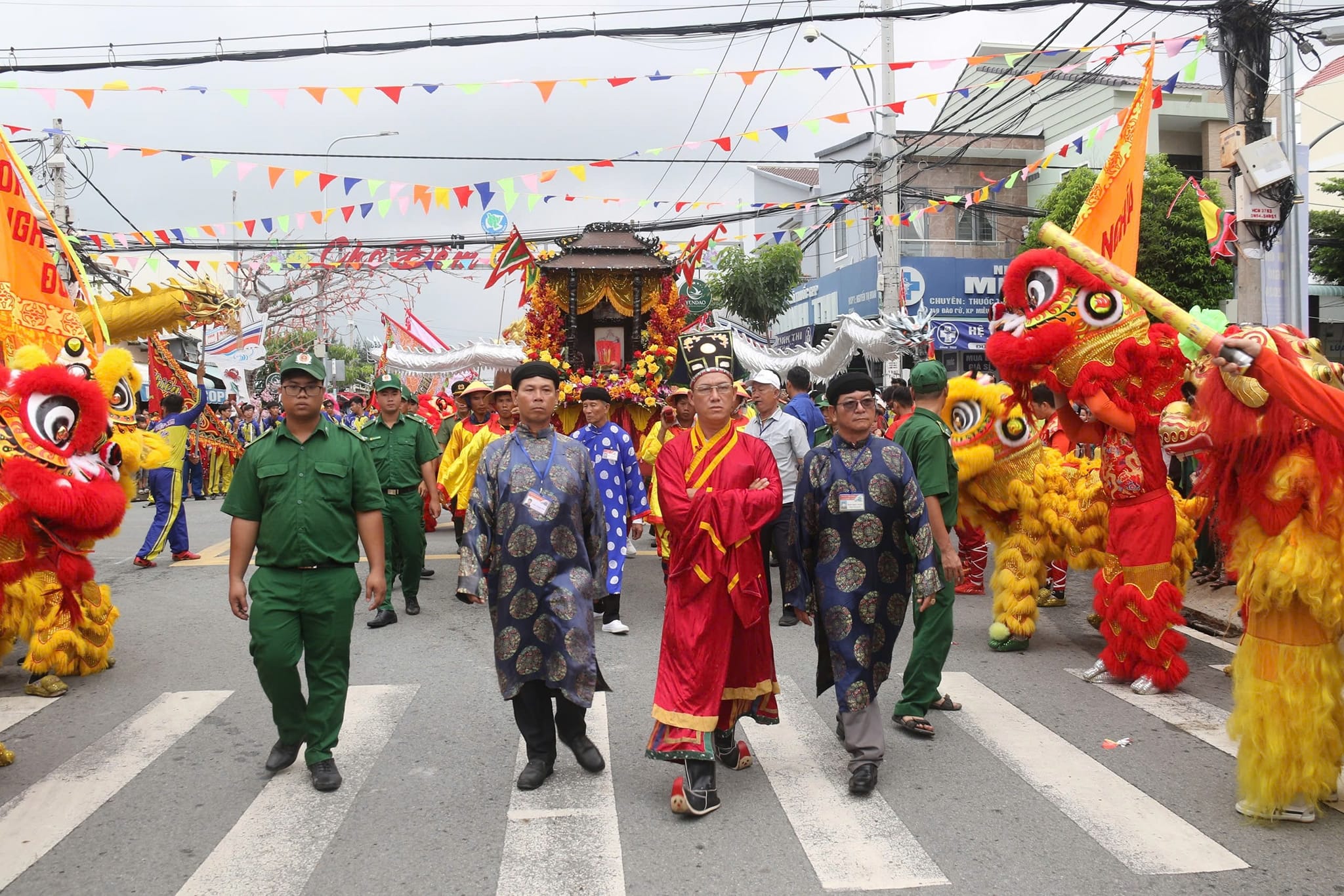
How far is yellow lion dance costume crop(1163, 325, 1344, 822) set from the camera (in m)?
3.83

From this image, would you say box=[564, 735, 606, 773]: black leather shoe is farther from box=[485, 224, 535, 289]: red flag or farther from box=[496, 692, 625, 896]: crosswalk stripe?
box=[485, 224, 535, 289]: red flag

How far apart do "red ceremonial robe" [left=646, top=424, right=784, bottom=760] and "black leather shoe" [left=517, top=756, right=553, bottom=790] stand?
57 centimetres

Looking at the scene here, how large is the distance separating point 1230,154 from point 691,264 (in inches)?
219

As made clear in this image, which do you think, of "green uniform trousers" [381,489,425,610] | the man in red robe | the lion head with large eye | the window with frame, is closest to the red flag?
"green uniform trousers" [381,489,425,610]

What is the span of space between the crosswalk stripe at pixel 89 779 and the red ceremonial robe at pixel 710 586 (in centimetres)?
240

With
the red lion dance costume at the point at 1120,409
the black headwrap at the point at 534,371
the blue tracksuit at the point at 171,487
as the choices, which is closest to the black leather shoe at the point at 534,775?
the black headwrap at the point at 534,371

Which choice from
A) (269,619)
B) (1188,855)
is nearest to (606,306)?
(269,619)

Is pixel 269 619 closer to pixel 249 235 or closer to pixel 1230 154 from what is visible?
pixel 1230 154

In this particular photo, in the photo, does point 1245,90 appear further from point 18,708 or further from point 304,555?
point 18,708

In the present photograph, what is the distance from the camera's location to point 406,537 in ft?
27.1

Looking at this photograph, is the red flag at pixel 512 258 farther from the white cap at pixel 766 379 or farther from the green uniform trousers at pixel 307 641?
the green uniform trousers at pixel 307 641

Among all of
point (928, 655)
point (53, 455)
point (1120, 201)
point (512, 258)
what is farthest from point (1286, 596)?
point (512, 258)

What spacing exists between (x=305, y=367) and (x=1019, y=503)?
4.99 m

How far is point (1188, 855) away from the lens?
144 inches
